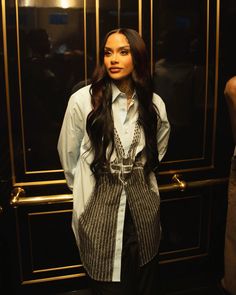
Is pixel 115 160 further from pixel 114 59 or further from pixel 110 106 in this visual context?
pixel 114 59

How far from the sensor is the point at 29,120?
5.87 feet

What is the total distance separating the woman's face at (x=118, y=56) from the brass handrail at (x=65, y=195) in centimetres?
71

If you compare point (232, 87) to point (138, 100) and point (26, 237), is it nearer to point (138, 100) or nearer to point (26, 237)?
point (138, 100)

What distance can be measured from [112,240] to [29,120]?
0.72 meters

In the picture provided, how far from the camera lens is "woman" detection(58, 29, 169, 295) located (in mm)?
1530

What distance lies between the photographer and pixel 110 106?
1.55 meters

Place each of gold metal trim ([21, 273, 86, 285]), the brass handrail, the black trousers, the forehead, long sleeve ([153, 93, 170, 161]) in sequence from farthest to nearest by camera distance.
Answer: gold metal trim ([21, 273, 86, 285]), the brass handrail, long sleeve ([153, 93, 170, 161]), the black trousers, the forehead

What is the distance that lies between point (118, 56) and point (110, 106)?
0.69 feet

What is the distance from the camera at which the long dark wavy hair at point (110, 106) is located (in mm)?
1519

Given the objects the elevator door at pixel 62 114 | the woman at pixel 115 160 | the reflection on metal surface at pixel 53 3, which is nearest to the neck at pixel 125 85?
the woman at pixel 115 160

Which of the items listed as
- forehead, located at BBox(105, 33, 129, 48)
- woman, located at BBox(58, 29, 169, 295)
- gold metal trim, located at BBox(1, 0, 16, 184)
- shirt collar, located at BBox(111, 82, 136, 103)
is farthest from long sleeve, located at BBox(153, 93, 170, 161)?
Answer: gold metal trim, located at BBox(1, 0, 16, 184)

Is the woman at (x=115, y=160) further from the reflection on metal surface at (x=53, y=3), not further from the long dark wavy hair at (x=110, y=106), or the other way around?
the reflection on metal surface at (x=53, y=3)

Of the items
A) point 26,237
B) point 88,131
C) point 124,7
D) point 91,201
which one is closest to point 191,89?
point 124,7

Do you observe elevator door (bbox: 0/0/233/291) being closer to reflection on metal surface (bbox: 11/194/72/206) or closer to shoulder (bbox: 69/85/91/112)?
reflection on metal surface (bbox: 11/194/72/206)
